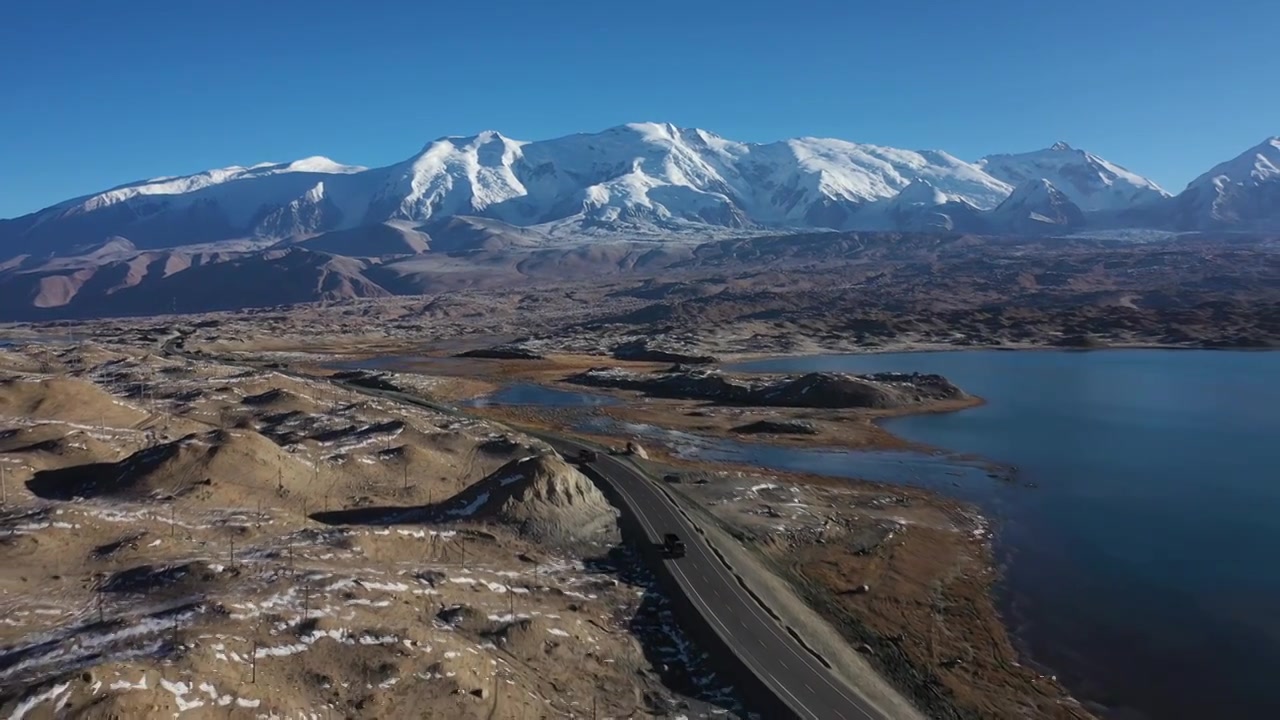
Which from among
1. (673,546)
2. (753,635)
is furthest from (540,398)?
(753,635)

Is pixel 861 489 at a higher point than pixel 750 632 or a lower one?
lower

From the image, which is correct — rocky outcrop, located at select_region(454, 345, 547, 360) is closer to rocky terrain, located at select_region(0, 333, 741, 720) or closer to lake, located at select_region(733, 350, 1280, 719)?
lake, located at select_region(733, 350, 1280, 719)

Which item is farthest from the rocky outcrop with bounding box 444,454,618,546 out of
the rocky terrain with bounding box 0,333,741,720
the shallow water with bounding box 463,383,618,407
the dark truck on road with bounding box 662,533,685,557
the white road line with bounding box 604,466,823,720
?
the shallow water with bounding box 463,383,618,407

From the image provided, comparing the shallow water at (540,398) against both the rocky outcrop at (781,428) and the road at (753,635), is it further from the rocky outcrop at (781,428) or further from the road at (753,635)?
the road at (753,635)

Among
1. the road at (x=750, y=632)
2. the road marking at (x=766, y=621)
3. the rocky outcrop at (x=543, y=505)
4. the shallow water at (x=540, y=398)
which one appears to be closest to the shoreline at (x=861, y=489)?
the shallow water at (x=540, y=398)

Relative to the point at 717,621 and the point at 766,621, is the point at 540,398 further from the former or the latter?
the point at 766,621
